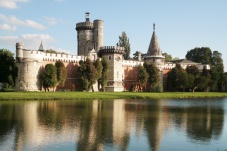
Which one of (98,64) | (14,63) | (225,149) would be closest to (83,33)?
(98,64)

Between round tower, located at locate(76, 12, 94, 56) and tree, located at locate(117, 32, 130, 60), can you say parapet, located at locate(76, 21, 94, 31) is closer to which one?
round tower, located at locate(76, 12, 94, 56)

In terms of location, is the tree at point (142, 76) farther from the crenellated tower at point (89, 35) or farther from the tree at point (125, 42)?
the tree at point (125, 42)

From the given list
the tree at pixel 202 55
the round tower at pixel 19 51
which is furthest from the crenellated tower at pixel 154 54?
the tree at pixel 202 55

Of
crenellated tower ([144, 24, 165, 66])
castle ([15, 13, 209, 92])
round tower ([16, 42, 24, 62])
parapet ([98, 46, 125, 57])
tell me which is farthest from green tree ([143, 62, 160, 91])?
round tower ([16, 42, 24, 62])

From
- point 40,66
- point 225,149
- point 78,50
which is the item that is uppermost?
point 78,50

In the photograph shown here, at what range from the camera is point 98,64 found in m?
57.2

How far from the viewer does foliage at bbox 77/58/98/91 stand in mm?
55125

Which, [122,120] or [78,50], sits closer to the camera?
[122,120]

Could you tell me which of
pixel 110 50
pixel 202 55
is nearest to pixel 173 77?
pixel 110 50

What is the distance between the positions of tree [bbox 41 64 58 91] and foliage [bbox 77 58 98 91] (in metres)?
5.15

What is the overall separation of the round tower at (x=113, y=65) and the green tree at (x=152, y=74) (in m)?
6.50

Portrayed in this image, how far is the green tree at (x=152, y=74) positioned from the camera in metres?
65.4

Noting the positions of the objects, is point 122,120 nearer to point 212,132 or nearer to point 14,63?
point 212,132

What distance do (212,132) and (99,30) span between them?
171ft
